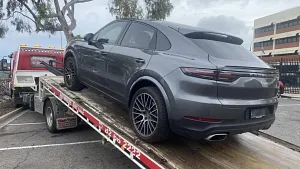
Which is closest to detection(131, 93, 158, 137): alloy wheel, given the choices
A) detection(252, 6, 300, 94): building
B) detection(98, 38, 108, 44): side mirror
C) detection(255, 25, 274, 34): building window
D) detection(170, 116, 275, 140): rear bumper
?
detection(170, 116, 275, 140): rear bumper

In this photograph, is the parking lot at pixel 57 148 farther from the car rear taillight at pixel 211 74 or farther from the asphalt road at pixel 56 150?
the car rear taillight at pixel 211 74

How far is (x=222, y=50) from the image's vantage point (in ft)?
11.5

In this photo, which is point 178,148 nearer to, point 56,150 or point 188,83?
point 188,83

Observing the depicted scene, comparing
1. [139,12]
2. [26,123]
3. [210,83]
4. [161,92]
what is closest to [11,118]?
[26,123]

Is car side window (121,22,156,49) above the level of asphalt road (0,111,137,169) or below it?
above

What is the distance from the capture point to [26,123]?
26.6 feet

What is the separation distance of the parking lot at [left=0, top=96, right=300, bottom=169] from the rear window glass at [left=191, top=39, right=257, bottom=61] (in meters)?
2.40

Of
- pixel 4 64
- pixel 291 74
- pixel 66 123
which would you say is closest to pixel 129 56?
pixel 66 123

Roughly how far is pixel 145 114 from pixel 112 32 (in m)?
1.80

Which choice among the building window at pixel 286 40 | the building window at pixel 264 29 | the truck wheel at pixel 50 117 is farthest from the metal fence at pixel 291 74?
the building window at pixel 264 29

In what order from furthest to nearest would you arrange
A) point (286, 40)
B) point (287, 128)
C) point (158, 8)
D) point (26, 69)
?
point (286, 40) → point (158, 8) → point (26, 69) → point (287, 128)

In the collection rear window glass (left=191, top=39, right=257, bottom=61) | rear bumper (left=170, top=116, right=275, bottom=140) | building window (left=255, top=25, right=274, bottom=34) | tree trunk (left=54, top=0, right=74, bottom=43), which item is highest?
building window (left=255, top=25, right=274, bottom=34)

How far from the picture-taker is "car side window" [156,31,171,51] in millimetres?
3623

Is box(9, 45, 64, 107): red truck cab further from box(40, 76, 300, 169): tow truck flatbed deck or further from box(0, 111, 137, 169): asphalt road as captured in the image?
box(40, 76, 300, 169): tow truck flatbed deck
